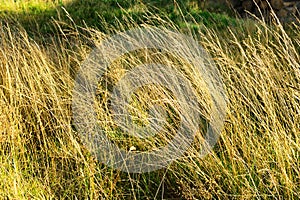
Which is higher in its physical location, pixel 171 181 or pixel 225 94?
pixel 225 94

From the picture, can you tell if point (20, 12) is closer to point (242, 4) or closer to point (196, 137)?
point (242, 4)

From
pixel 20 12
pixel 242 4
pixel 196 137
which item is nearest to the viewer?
pixel 196 137

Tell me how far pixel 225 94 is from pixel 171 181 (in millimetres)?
738

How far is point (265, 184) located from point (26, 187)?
136cm

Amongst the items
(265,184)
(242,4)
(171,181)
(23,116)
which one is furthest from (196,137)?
(242,4)

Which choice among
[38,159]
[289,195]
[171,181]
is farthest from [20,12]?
[289,195]

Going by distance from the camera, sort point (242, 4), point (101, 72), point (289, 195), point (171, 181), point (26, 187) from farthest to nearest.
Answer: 1. point (242, 4)
2. point (101, 72)
3. point (171, 181)
4. point (26, 187)
5. point (289, 195)

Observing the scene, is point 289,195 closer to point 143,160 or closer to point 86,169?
point 143,160

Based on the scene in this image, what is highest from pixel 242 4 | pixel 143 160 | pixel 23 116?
pixel 23 116

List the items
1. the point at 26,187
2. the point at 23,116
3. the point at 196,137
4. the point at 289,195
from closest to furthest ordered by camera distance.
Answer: the point at 289,195 < the point at 26,187 < the point at 196,137 < the point at 23,116

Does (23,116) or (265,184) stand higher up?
(23,116)

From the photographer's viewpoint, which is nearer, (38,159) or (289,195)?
(289,195)

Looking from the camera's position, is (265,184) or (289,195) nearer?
(289,195)

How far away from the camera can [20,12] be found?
677cm
